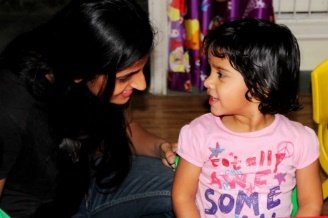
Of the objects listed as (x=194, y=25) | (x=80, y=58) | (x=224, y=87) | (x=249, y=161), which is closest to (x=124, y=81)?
(x=80, y=58)

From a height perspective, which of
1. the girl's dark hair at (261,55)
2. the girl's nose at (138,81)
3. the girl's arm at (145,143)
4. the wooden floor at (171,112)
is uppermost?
the girl's dark hair at (261,55)

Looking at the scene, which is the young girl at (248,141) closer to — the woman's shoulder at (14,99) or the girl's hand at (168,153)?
the girl's hand at (168,153)

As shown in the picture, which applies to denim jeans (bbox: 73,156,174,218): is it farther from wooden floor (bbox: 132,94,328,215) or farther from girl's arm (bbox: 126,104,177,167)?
wooden floor (bbox: 132,94,328,215)

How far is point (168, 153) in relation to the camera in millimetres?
1578

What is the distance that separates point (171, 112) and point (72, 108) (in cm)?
140

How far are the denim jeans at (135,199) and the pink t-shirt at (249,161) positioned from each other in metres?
0.29

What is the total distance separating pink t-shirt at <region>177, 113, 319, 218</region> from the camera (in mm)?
1312

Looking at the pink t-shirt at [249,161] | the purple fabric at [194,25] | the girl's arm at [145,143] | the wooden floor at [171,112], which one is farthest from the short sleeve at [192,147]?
the purple fabric at [194,25]

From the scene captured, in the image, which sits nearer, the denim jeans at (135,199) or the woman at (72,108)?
the woman at (72,108)

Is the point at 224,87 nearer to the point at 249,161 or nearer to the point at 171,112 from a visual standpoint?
the point at 249,161

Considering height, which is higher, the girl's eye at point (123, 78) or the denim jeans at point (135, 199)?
the girl's eye at point (123, 78)

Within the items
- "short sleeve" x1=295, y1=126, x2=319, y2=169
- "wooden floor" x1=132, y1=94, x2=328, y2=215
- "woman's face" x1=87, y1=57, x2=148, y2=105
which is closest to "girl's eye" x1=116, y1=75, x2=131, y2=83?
"woman's face" x1=87, y1=57, x2=148, y2=105

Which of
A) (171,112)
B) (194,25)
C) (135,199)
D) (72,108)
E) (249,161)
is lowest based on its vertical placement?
(171,112)

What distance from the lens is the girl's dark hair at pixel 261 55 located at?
1228mm
